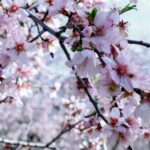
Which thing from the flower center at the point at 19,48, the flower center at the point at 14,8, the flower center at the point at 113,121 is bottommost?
the flower center at the point at 113,121

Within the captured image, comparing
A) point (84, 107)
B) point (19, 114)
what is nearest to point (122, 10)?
point (84, 107)

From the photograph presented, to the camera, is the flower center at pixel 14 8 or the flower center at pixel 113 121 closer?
the flower center at pixel 113 121

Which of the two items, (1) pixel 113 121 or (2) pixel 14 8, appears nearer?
(1) pixel 113 121

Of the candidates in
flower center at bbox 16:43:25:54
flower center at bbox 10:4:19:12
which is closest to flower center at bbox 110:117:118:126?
flower center at bbox 16:43:25:54

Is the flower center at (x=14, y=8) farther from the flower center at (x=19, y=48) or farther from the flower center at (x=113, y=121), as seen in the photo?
the flower center at (x=113, y=121)

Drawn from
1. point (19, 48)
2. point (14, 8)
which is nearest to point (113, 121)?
point (19, 48)

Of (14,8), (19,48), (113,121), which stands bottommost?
(113,121)

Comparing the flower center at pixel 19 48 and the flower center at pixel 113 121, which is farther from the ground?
the flower center at pixel 19 48

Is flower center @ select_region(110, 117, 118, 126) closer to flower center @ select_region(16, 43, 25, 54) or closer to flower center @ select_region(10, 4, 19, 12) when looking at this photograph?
flower center @ select_region(16, 43, 25, 54)

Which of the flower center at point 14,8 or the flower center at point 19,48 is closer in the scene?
the flower center at point 19,48

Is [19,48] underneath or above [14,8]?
underneath

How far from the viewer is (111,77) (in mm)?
1965

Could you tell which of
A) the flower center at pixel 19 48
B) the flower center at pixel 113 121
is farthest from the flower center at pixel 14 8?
the flower center at pixel 113 121

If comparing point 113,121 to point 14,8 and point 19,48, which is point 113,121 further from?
point 14,8
